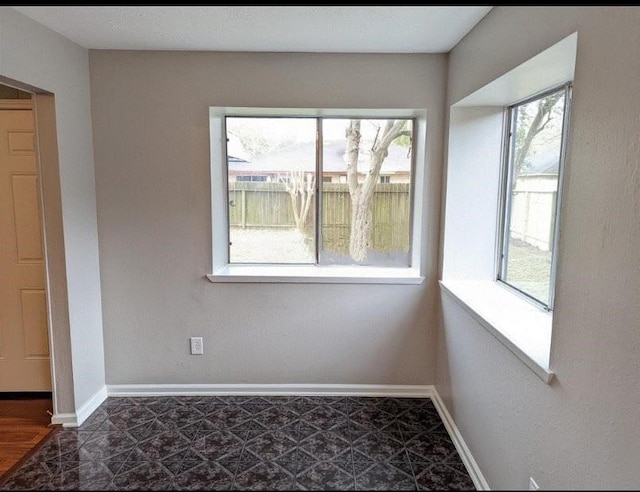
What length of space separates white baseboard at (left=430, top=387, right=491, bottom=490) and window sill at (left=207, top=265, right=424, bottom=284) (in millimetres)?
810

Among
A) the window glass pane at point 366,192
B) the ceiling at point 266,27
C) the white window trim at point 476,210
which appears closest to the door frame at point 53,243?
the ceiling at point 266,27

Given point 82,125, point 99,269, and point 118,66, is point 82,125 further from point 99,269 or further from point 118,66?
point 99,269

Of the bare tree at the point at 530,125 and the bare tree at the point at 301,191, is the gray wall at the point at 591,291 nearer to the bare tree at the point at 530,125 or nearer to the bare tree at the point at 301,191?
the bare tree at the point at 530,125

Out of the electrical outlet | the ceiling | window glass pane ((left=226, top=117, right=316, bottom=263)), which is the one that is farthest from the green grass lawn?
the electrical outlet

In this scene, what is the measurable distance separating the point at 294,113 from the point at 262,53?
1.39 feet

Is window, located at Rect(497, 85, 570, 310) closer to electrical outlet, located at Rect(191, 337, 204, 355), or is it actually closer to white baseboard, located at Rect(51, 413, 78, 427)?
electrical outlet, located at Rect(191, 337, 204, 355)

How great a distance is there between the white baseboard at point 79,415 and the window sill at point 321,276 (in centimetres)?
109

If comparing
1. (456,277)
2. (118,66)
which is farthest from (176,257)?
(456,277)

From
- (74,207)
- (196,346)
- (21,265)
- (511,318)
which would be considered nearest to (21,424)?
(21,265)

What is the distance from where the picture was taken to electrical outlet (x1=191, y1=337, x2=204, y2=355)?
271 centimetres

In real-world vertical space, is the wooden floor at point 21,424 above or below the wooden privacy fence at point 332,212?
below

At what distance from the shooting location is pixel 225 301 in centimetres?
269

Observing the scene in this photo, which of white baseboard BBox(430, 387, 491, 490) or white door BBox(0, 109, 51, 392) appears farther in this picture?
white door BBox(0, 109, 51, 392)

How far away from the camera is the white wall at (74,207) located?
2.08 m
